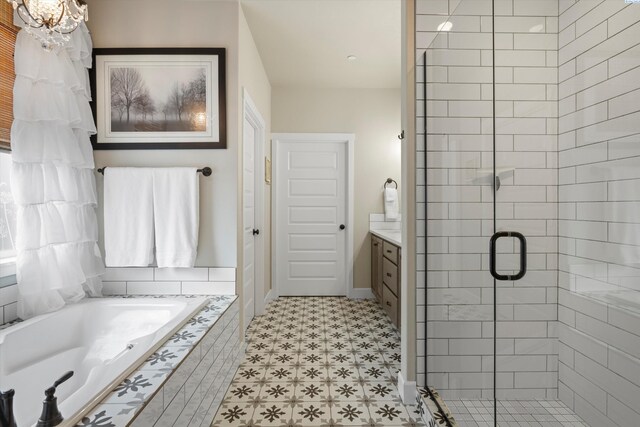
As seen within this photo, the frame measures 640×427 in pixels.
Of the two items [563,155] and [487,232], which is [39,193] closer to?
[487,232]

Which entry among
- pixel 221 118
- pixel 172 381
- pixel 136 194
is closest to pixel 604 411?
pixel 172 381

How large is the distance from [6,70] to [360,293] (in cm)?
347

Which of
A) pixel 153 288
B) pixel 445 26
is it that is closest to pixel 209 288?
pixel 153 288

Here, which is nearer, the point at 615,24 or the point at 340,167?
the point at 615,24

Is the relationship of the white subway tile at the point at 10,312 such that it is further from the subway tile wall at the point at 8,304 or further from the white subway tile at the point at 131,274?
the white subway tile at the point at 131,274

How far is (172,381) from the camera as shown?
1152 mm

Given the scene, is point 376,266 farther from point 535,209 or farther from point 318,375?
point 535,209

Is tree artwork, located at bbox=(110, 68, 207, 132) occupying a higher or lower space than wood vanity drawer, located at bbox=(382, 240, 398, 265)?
higher

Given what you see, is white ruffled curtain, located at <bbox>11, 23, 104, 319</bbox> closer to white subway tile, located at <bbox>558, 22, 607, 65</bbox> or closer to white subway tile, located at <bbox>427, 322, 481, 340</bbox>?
white subway tile, located at <bbox>427, 322, 481, 340</bbox>

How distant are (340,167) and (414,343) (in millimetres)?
2482

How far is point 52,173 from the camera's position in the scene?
5.76 ft

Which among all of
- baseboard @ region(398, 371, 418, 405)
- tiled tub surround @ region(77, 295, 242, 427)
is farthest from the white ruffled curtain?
A: baseboard @ region(398, 371, 418, 405)

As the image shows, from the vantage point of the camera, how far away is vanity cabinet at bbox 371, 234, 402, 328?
2693mm

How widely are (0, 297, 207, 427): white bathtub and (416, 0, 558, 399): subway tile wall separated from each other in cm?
135
